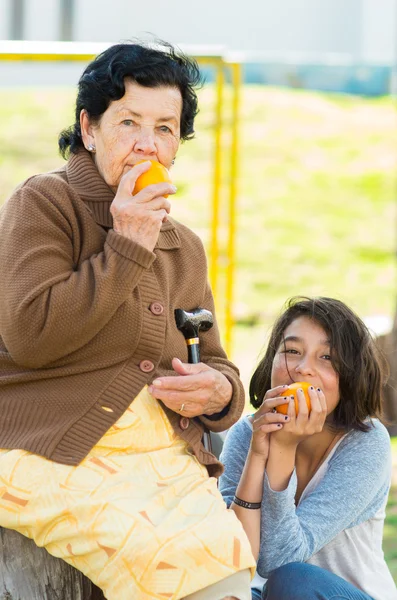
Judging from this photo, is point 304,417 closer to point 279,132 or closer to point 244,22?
point 244,22

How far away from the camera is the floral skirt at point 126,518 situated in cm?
209

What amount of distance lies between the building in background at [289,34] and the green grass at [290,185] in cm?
42

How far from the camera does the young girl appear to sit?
103 inches

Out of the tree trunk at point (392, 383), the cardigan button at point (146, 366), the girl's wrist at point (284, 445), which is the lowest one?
the tree trunk at point (392, 383)

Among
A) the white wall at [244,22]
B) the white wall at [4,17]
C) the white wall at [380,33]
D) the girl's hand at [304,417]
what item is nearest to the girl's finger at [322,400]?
the girl's hand at [304,417]

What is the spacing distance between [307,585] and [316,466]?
17.0 inches

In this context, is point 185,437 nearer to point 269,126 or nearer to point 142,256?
point 142,256

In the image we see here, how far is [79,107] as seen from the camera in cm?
249

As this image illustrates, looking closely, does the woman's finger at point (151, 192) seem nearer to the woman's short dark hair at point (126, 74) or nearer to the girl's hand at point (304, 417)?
the woman's short dark hair at point (126, 74)

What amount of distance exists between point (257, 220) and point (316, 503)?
1027 cm

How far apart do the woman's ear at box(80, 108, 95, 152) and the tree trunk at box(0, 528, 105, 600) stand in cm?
101

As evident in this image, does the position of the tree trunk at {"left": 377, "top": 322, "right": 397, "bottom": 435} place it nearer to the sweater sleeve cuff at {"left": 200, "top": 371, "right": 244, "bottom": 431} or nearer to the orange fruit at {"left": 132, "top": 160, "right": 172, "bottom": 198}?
the sweater sleeve cuff at {"left": 200, "top": 371, "right": 244, "bottom": 431}

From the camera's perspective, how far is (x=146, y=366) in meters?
2.31

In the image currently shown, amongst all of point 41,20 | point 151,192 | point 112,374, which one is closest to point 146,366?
point 112,374
